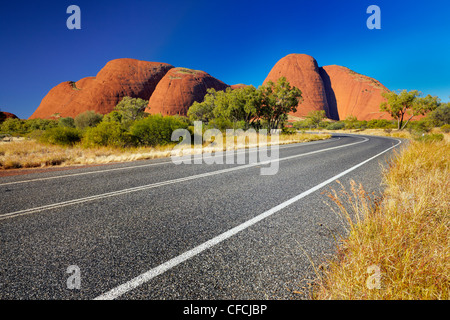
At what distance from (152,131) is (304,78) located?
3964 inches

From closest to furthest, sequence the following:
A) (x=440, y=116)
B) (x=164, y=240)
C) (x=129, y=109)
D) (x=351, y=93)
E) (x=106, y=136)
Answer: (x=164, y=240) → (x=106, y=136) → (x=440, y=116) → (x=129, y=109) → (x=351, y=93)

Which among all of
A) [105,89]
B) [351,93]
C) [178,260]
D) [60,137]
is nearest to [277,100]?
[60,137]

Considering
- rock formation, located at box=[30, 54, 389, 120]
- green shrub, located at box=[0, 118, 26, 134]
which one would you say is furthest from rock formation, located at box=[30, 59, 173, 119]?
green shrub, located at box=[0, 118, 26, 134]

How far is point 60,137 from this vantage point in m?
12.8

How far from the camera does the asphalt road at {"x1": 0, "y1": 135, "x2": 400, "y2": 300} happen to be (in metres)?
1.69

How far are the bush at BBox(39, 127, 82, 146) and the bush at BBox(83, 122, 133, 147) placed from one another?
1766 millimetres

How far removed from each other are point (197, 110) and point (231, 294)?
1604 inches

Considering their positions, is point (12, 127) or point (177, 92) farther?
point (177, 92)

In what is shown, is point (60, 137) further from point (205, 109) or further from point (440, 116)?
point (440, 116)

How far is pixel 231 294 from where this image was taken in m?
1.61

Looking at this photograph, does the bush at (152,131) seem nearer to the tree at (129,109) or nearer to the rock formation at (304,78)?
the tree at (129,109)

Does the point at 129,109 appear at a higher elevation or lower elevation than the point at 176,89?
lower

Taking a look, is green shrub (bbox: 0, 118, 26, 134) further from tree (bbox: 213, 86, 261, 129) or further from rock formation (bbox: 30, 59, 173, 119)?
tree (bbox: 213, 86, 261, 129)

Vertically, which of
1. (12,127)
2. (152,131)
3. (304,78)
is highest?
(304,78)
